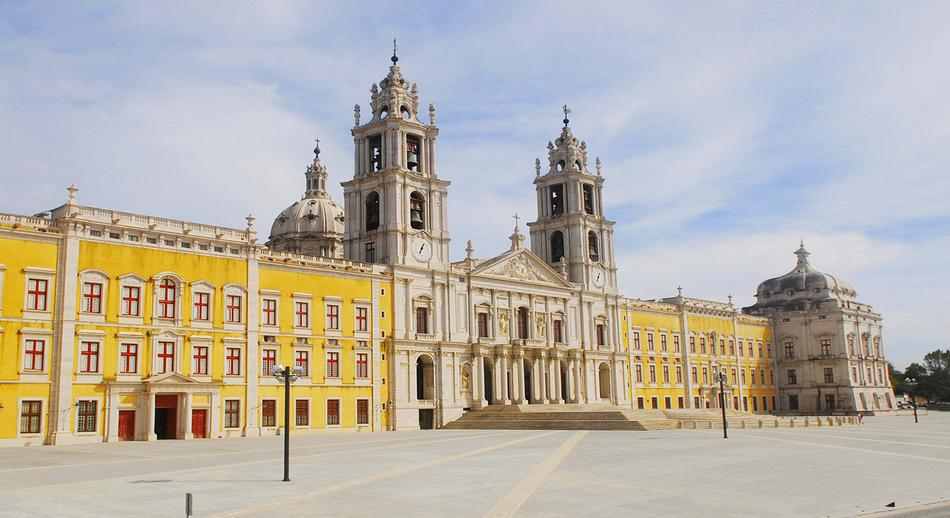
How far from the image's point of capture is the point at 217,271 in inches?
2039

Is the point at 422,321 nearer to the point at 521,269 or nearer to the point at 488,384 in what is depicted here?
the point at 488,384

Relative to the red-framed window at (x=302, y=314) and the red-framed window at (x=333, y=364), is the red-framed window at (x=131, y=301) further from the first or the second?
the red-framed window at (x=333, y=364)

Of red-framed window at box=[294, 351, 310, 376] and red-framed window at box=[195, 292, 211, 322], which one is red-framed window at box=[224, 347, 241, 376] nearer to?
red-framed window at box=[195, 292, 211, 322]

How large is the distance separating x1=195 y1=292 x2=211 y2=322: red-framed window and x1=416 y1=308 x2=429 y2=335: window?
16.7 meters

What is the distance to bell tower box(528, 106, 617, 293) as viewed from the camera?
7950 centimetres

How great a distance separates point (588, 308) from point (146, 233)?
40334mm

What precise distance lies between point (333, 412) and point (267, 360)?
237 inches

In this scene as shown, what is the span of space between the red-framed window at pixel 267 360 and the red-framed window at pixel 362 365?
6541 millimetres

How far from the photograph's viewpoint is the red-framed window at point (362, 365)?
2322 inches

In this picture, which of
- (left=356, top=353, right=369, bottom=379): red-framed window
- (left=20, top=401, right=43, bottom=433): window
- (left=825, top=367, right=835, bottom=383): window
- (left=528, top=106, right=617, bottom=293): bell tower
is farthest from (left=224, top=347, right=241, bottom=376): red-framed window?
(left=825, top=367, right=835, bottom=383): window

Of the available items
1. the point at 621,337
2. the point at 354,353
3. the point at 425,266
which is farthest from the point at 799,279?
the point at 354,353

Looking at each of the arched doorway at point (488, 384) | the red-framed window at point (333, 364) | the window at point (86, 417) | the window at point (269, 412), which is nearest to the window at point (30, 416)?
the window at point (86, 417)

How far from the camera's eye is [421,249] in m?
64.4

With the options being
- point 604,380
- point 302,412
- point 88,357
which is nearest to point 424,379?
point 302,412
